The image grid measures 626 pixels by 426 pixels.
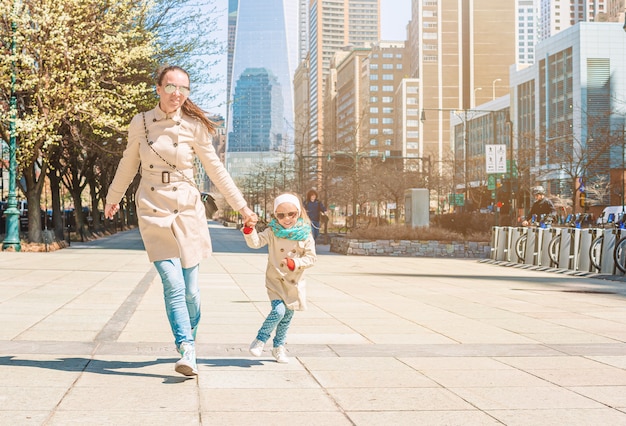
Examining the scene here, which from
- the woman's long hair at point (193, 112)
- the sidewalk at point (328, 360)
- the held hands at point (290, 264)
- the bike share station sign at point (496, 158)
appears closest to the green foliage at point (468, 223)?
the bike share station sign at point (496, 158)

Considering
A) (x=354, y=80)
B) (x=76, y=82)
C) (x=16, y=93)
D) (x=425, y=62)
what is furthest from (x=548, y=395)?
(x=354, y=80)

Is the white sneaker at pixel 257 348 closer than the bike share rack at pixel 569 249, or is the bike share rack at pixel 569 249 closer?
the white sneaker at pixel 257 348

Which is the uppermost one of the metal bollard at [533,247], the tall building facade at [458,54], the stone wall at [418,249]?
the tall building facade at [458,54]

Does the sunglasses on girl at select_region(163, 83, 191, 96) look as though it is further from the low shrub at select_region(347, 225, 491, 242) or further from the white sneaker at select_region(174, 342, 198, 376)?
the low shrub at select_region(347, 225, 491, 242)

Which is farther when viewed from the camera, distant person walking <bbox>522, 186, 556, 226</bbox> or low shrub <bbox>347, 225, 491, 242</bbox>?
low shrub <bbox>347, 225, 491, 242</bbox>

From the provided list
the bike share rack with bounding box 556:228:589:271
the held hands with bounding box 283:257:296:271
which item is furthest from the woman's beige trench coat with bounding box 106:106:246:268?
the bike share rack with bounding box 556:228:589:271

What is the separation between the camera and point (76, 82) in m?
24.5

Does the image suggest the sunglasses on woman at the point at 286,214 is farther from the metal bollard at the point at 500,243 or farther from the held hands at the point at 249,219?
the metal bollard at the point at 500,243

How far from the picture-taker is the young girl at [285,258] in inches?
241

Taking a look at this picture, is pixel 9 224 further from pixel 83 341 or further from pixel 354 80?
pixel 354 80

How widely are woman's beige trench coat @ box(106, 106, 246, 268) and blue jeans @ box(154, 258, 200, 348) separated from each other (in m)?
0.07

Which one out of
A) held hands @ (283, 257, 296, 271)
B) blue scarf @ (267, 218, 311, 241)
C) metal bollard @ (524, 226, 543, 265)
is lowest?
metal bollard @ (524, 226, 543, 265)

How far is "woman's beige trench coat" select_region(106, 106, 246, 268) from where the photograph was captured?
570 centimetres

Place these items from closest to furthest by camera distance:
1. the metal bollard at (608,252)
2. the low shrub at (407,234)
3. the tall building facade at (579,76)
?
1. the metal bollard at (608,252)
2. the low shrub at (407,234)
3. the tall building facade at (579,76)
